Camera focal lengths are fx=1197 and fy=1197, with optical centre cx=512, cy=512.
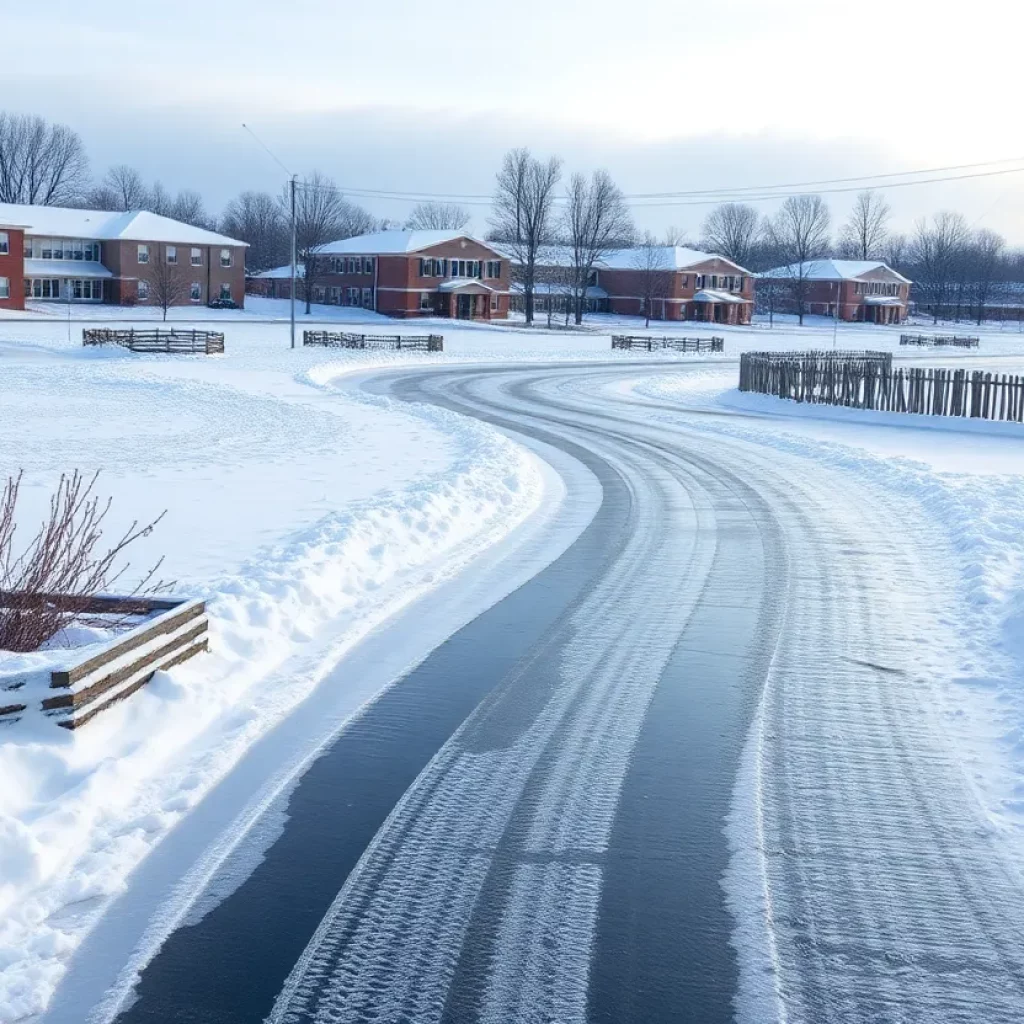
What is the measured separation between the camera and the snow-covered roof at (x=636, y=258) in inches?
4424

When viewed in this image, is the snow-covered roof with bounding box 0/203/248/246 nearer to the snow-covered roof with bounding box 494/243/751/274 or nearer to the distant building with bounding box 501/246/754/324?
the snow-covered roof with bounding box 494/243/751/274

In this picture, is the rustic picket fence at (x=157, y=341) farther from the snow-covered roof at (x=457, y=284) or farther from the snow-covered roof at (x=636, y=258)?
the snow-covered roof at (x=636, y=258)

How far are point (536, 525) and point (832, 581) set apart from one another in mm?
4340

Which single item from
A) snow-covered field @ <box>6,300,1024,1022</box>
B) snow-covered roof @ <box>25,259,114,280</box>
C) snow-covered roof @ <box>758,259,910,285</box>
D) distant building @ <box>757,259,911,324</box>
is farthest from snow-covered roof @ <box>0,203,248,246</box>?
distant building @ <box>757,259,911,324</box>

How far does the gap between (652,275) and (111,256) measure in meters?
48.3

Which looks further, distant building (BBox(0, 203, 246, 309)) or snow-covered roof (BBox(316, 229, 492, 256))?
snow-covered roof (BBox(316, 229, 492, 256))

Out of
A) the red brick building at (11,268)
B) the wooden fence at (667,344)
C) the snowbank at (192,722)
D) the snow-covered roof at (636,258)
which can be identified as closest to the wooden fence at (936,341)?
the wooden fence at (667,344)

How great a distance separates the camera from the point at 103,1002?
14.9 ft

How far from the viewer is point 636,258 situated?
11481 centimetres

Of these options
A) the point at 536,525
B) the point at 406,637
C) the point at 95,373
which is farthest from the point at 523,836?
the point at 95,373

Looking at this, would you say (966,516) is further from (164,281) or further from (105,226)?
(105,226)

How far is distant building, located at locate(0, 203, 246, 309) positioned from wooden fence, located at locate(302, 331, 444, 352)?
29584 millimetres

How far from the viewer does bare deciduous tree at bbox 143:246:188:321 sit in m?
75.8

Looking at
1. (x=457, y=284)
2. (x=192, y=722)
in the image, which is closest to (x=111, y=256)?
(x=457, y=284)
